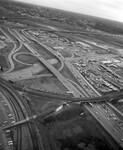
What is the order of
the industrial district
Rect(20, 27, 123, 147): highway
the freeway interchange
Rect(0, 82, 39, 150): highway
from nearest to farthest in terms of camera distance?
Rect(0, 82, 39, 150): highway → the industrial district → the freeway interchange → Rect(20, 27, 123, 147): highway

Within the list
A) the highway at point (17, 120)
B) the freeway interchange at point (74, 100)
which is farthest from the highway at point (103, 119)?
the highway at point (17, 120)

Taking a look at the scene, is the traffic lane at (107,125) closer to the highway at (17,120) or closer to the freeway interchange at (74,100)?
the freeway interchange at (74,100)

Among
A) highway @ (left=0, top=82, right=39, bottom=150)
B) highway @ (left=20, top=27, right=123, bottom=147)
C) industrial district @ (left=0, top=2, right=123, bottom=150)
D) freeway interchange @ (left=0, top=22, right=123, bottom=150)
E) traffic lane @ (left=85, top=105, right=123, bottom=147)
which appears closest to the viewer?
highway @ (left=0, top=82, right=39, bottom=150)

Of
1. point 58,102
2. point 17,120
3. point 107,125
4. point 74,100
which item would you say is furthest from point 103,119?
point 17,120

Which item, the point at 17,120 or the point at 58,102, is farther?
the point at 58,102

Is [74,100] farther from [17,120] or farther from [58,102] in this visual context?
[17,120]

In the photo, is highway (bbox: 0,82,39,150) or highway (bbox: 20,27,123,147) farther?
highway (bbox: 20,27,123,147)

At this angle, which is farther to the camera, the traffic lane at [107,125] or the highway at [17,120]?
the traffic lane at [107,125]

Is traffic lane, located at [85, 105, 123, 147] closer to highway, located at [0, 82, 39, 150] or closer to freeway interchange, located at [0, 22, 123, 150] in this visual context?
freeway interchange, located at [0, 22, 123, 150]

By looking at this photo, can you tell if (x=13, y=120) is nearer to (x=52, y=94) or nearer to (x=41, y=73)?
(x=52, y=94)

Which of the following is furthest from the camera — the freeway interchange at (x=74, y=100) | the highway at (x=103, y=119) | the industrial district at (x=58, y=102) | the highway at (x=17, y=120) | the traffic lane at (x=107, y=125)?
the highway at (x=103, y=119)

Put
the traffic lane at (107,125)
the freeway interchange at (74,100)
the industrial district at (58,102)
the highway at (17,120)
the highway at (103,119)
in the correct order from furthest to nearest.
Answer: the highway at (103,119) < the freeway interchange at (74,100) < the traffic lane at (107,125) < the industrial district at (58,102) < the highway at (17,120)

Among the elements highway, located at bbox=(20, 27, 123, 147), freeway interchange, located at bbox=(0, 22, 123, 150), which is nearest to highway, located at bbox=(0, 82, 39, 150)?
freeway interchange, located at bbox=(0, 22, 123, 150)
